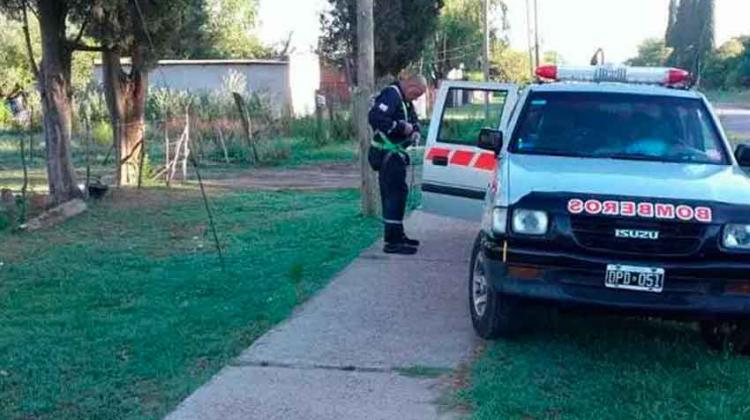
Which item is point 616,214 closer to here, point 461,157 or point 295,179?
point 461,157

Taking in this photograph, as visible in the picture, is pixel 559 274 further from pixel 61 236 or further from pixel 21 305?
pixel 61 236

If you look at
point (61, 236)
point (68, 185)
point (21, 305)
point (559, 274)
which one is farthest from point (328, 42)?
point (559, 274)

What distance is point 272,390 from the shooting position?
5570 mm

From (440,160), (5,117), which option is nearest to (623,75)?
(440,160)

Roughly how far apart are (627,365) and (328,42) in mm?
29478

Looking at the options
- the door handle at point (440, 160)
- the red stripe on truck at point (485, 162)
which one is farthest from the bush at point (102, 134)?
the red stripe on truck at point (485, 162)

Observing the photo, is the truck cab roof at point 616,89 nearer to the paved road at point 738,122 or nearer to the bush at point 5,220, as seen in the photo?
the bush at point 5,220

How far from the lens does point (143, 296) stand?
8.18 m

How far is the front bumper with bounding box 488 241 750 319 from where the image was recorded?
5.67 meters

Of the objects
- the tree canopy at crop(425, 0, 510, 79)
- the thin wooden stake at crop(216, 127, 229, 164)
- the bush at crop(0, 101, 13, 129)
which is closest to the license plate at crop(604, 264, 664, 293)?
the thin wooden stake at crop(216, 127, 229, 164)

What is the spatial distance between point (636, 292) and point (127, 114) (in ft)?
42.0

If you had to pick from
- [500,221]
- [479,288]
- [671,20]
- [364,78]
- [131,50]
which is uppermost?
[671,20]

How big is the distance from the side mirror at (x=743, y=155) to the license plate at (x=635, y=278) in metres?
1.80

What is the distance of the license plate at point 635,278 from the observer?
567 centimetres
